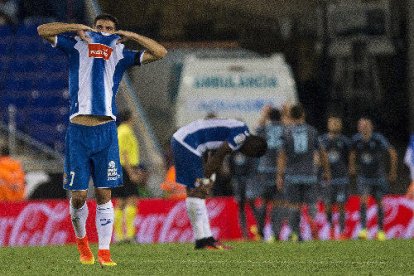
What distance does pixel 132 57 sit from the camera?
37.3ft

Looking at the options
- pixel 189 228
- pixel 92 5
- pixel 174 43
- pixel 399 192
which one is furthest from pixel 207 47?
pixel 189 228

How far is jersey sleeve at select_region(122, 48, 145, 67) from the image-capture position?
37.3 ft

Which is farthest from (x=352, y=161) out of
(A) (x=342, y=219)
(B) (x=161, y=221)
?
(B) (x=161, y=221)

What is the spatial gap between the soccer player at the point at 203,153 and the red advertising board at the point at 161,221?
16.3 feet

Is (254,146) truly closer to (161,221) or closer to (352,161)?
(352,161)

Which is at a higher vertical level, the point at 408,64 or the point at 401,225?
the point at 408,64

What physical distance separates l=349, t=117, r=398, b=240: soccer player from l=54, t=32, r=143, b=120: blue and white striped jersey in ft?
27.4

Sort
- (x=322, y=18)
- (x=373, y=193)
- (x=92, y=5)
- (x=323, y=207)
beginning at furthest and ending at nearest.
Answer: (x=322, y=18), (x=92, y=5), (x=323, y=207), (x=373, y=193)

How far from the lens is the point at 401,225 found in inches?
808

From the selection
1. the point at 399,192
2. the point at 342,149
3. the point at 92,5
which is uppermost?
the point at 92,5

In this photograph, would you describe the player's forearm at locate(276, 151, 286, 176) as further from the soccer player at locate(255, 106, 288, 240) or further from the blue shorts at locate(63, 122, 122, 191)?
the blue shorts at locate(63, 122, 122, 191)

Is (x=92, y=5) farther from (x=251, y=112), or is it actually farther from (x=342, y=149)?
(x=342, y=149)

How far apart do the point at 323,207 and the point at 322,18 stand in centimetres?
757

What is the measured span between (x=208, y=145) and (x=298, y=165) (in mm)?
2954
